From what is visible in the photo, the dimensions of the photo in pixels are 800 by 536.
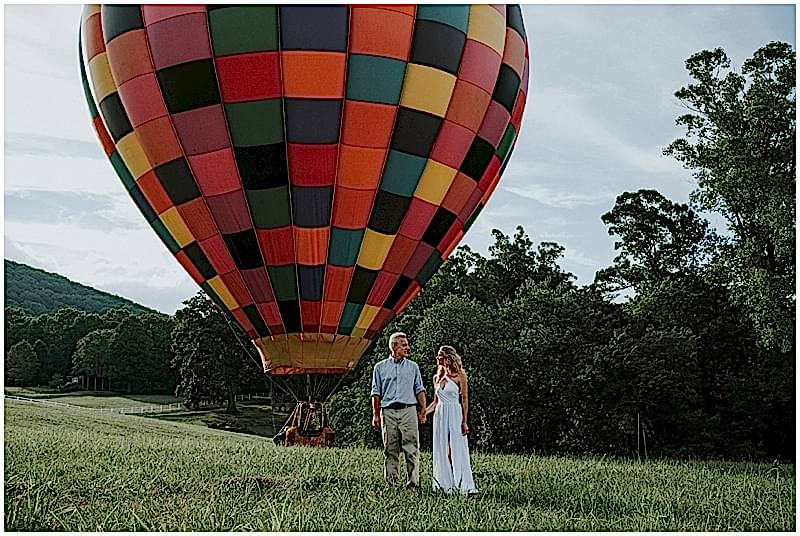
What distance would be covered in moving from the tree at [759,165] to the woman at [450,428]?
8.36m

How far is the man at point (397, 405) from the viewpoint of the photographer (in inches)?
269

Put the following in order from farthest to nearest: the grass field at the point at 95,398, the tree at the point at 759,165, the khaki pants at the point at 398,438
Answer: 1. the grass field at the point at 95,398
2. the tree at the point at 759,165
3. the khaki pants at the point at 398,438

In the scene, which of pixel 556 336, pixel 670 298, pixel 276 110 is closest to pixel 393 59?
pixel 276 110

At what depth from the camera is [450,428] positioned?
7324mm

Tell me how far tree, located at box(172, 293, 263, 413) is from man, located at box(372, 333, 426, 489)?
2969 cm

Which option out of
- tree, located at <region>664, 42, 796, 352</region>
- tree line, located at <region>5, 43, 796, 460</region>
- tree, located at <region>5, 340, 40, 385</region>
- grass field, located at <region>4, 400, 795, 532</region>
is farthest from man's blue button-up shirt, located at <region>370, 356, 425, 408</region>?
tree, located at <region>5, 340, 40, 385</region>

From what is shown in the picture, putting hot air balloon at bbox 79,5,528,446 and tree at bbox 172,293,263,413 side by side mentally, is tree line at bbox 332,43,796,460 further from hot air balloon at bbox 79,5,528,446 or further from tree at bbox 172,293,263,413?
tree at bbox 172,293,263,413

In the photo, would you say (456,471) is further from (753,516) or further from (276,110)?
(276,110)

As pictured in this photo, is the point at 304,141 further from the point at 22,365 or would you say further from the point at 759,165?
the point at 22,365

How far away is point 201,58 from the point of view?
831cm

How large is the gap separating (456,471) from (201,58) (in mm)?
4298

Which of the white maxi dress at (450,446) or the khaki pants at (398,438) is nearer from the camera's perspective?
the khaki pants at (398,438)

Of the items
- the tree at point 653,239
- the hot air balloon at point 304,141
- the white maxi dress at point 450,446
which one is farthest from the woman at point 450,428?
the tree at point 653,239

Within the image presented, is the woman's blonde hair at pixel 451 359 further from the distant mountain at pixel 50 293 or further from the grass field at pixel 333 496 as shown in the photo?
the distant mountain at pixel 50 293
